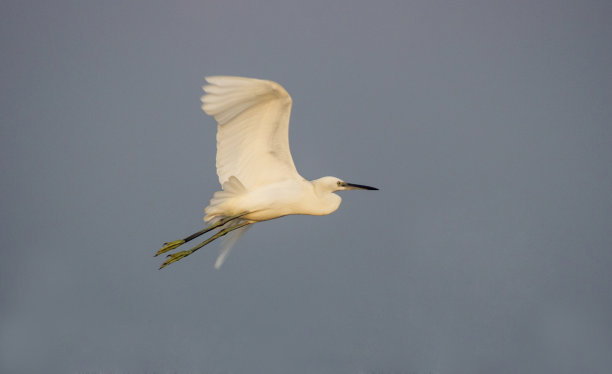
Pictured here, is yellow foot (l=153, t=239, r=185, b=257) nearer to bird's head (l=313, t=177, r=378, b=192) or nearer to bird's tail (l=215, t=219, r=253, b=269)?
bird's tail (l=215, t=219, r=253, b=269)

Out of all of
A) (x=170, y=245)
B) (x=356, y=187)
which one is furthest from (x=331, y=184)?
(x=170, y=245)

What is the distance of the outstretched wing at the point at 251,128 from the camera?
41.6 feet

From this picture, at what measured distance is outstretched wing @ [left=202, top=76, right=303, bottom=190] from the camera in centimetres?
1269

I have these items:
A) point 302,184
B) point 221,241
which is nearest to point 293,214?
point 302,184

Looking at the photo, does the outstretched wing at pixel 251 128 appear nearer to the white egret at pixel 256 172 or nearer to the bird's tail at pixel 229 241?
the white egret at pixel 256 172

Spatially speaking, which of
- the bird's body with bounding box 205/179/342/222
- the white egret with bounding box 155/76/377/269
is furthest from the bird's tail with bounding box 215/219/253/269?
the bird's body with bounding box 205/179/342/222

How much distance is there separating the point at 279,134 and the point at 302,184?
0.79m

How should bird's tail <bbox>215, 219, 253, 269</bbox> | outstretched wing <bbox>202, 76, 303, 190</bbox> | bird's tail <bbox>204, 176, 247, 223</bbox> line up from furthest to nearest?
bird's tail <bbox>215, 219, 253, 269</bbox>
bird's tail <bbox>204, 176, 247, 223</bbox>
outstretched wing <bbox>202, 76, 303, 190</bbox>

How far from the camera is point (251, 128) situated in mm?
13352

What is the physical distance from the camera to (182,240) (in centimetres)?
1352

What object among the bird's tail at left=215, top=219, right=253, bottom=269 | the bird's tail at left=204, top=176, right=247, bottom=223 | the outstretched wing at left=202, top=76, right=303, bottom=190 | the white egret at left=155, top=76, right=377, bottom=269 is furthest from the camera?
the bird's tail at left=215, top=219, right=253, bottom=269

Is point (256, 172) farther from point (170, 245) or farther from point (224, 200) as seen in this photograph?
point (170, 245)

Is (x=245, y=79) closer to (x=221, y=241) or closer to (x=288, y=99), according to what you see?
(x=288, y=99)

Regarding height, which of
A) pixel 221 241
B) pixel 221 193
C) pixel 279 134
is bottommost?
pixel 221 241
